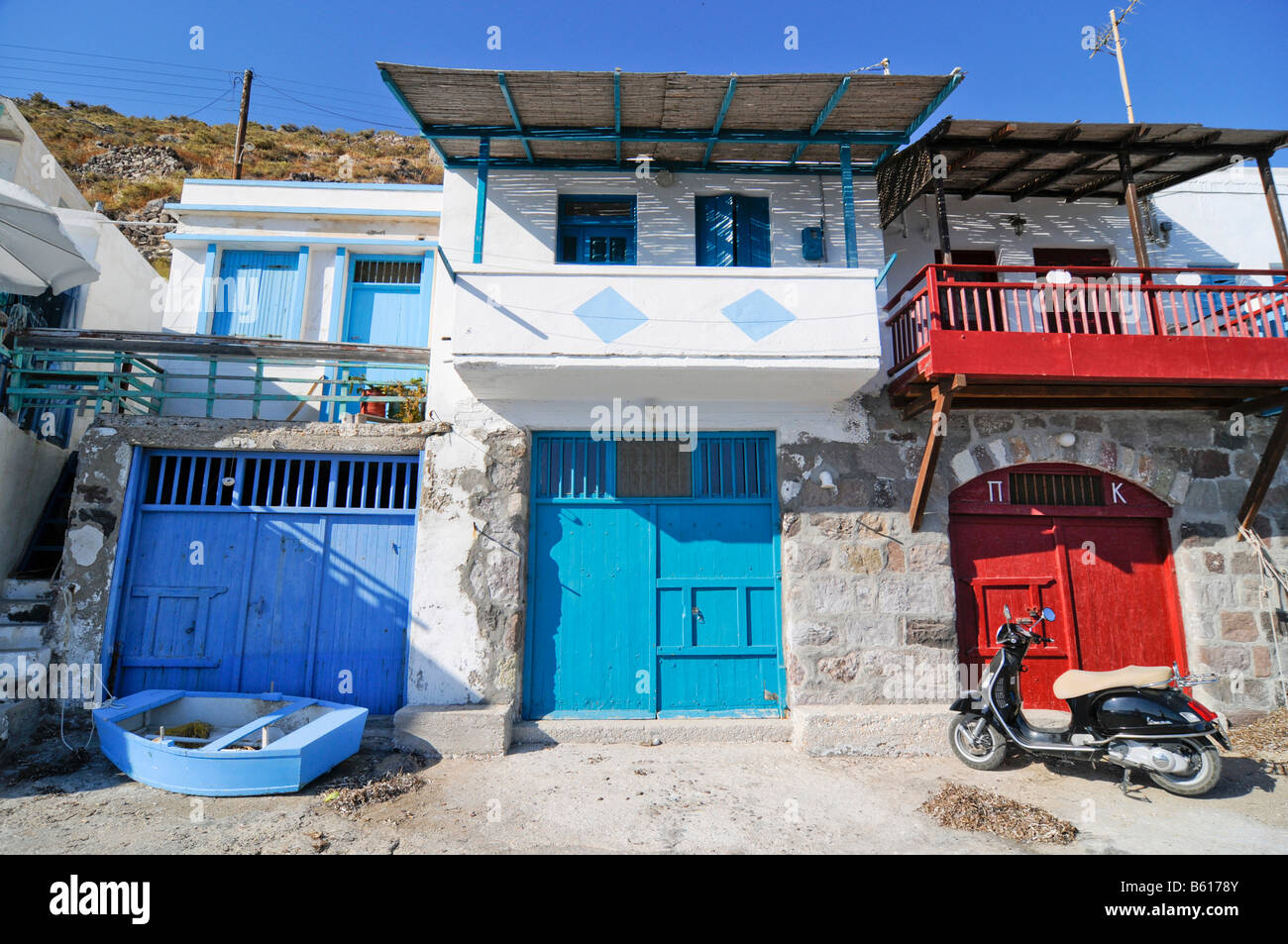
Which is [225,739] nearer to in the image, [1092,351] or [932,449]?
[932,449]

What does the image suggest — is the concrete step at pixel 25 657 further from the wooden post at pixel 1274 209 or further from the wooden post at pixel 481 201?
the wooden post at pixel 1274 209

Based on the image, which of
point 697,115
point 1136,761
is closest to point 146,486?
point 697,115

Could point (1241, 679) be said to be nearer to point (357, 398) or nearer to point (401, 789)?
point (401, 789)

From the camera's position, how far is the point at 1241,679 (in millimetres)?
6906

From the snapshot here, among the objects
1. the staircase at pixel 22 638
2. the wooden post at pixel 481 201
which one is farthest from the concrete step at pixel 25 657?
the wooden post at pixel 481 201

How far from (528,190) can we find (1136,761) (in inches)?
326

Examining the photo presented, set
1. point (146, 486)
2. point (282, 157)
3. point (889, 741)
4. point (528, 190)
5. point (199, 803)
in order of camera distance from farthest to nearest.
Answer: point (282, 157), point (528, 190), point (146, 486), point (889, 741), point (199, 803)

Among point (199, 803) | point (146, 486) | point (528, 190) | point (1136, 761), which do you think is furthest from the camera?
point (528, 190)

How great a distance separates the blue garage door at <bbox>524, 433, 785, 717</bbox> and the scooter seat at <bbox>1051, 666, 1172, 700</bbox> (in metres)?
2.57

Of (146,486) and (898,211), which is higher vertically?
(898,211)

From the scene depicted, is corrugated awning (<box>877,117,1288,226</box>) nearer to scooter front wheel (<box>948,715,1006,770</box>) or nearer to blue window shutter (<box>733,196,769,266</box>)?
blue window shutter (<box>733,196,769,266</box>)

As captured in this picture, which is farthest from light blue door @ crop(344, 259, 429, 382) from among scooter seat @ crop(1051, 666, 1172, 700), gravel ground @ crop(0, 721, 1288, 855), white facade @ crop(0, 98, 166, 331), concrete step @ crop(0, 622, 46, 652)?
scooter seat @ crop(1051, 666, 1172, 700)

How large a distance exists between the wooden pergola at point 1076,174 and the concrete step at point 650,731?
9.00ft
